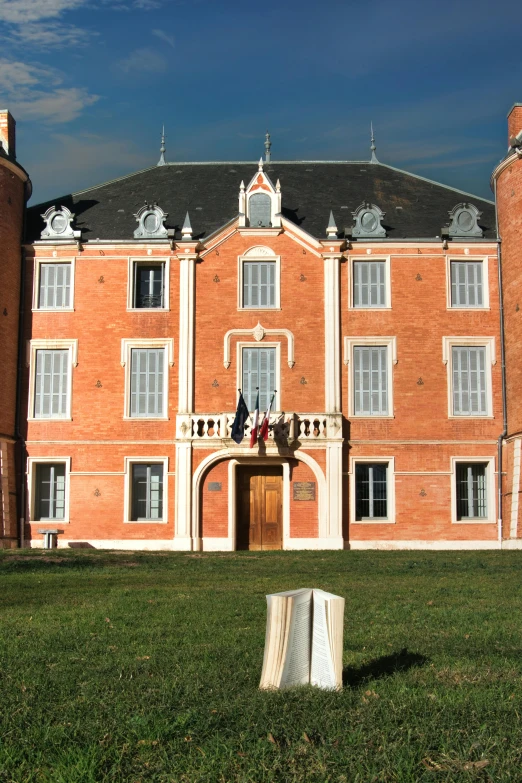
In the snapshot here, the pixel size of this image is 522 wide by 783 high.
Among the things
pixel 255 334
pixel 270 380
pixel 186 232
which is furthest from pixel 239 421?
pixel 186 232

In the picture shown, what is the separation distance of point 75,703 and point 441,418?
25.1 m

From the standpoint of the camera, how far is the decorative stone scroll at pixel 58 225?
1302 inches

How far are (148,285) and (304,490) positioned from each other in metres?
8.78

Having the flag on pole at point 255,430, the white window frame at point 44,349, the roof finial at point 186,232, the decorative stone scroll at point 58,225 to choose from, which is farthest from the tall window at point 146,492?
the decorative stone scroll at point 58,225

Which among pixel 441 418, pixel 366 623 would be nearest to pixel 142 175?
pixel 441 418

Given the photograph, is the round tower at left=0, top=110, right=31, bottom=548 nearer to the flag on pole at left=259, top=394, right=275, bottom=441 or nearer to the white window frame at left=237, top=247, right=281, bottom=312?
the white window frame at left=237, top=247, right=281, bottom=312

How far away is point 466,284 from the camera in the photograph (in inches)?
1283

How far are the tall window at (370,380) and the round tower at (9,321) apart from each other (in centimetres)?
1128

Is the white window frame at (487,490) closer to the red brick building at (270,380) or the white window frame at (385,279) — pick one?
the red brick building at (270,380)

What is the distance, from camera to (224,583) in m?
17.6

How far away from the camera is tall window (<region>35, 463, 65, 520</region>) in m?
32.0

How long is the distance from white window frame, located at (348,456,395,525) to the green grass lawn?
1556 centimetres

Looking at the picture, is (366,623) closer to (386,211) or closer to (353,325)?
(353,325)

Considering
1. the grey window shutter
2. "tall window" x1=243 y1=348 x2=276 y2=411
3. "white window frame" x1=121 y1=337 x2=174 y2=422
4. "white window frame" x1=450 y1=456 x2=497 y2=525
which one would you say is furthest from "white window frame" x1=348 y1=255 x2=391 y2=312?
"white window frame" x1=121 y1=337 x2=174 y2=422
